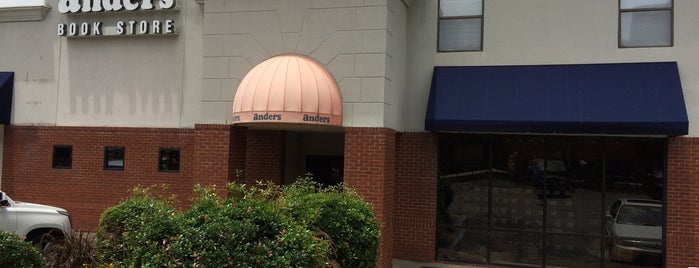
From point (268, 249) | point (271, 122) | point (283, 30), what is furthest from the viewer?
point (283, 30)

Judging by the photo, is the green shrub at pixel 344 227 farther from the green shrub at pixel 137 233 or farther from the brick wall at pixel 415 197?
the brick wall at pixel 415 197

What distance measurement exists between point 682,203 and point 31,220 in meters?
12.5

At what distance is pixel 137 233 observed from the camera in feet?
19.4

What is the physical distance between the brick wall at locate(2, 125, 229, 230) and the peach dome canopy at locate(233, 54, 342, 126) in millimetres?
3280

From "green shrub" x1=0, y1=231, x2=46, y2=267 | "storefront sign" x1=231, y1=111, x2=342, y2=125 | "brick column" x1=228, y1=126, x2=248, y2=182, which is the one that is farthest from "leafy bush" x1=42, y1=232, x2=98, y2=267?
"brick column" x1=228, y1=126, x2=248, y2=182

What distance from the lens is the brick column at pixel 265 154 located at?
13664 millimetres

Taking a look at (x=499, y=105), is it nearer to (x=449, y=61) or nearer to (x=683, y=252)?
(x=449, y=61)

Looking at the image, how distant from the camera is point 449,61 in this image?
12125 millimetres

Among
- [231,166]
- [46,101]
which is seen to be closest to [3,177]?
[46,101]

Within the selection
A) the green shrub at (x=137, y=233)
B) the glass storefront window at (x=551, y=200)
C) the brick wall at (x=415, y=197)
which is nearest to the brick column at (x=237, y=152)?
the brick wall at (x=415, y=197)

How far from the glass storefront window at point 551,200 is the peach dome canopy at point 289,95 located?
3.07m

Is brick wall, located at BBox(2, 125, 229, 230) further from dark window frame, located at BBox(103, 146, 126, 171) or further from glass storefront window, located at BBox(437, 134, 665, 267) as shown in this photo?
glass storefront window, located at BBox(437, 134, 665, 267)

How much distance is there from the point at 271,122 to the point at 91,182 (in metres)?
6.10

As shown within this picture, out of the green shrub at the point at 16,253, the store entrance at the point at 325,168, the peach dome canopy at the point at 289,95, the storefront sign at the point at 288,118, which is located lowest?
the green shrub at the point at 16,253
